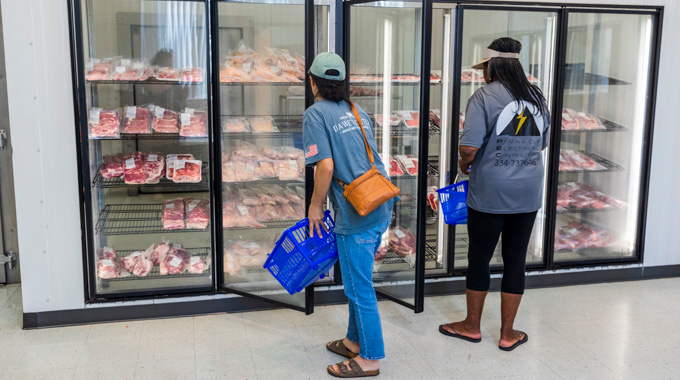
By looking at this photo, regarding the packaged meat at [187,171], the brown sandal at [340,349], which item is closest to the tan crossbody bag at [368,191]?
the brown sandal at [340,349]

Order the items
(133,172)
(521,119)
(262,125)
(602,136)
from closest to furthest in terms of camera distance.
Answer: (521,119), (133,172), (262,125), (602,136)

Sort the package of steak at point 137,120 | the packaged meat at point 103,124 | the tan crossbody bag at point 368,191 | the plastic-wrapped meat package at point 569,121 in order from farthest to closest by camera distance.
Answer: the plastic-wrapped meat package at point 569,121, the package of steak at point 137,120, the packaged meat at point 103,124, the tan crossbody bag at point 368,191

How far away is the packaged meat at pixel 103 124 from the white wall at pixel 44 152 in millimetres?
134

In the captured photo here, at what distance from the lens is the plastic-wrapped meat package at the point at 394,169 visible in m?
4.10

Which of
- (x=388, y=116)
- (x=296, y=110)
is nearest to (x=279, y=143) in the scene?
(x=296, y=110)

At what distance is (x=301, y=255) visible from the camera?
123 inches

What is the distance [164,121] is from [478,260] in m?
2.17

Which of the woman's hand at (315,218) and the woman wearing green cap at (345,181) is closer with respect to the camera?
the woman wearing green cap at (345,181)

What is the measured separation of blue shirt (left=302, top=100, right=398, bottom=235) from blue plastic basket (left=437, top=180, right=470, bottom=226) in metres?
0.80

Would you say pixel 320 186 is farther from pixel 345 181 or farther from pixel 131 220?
pixel 131 220

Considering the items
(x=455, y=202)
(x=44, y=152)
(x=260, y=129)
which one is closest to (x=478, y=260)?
(x=455, y=202)

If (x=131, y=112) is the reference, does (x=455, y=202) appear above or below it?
below

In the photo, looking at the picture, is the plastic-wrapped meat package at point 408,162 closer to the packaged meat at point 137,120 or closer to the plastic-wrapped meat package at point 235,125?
the plastic-wrapped meat package at point 235,125

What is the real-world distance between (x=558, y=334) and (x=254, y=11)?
2.85m
